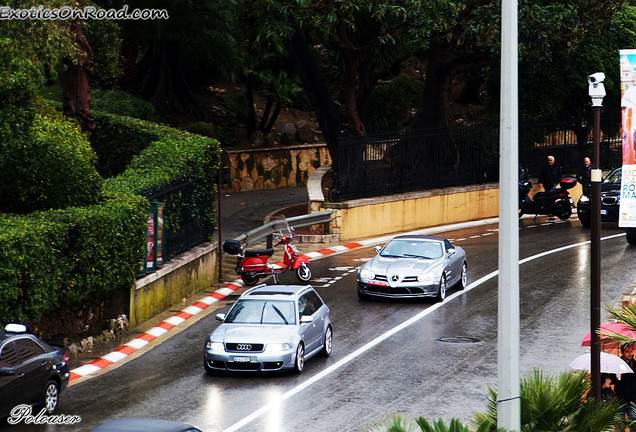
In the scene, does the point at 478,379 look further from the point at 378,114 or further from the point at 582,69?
the point at 378,114

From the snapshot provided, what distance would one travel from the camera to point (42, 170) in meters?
20.0

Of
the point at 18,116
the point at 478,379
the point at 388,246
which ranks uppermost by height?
the point at 18,116

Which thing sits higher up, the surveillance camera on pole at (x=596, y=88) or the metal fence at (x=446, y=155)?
the surveillance camera on pole at (x=596, y=88)

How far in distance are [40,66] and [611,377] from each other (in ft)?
44.2

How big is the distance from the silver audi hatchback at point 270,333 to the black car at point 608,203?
1430 centimetres

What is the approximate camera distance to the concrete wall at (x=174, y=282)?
20438mm

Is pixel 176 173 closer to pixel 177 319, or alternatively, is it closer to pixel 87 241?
pixel 177 319

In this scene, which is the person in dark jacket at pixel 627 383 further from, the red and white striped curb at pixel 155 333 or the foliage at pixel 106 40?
the foliage at pixel 106 40

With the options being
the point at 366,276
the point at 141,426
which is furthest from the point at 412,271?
the point at 141,426

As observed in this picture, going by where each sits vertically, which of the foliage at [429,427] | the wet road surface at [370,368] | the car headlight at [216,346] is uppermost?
the foliage at [429,427]

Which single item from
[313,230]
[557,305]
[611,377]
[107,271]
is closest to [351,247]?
[313,230]

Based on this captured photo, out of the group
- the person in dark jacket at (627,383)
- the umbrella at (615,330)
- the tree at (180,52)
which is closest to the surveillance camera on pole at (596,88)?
the umbrella at (615,330)

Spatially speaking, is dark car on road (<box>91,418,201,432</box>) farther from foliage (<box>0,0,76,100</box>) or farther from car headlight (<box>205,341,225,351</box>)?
foliage (<box>0,0,76,100</box>)

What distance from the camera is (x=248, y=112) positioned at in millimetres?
41438
